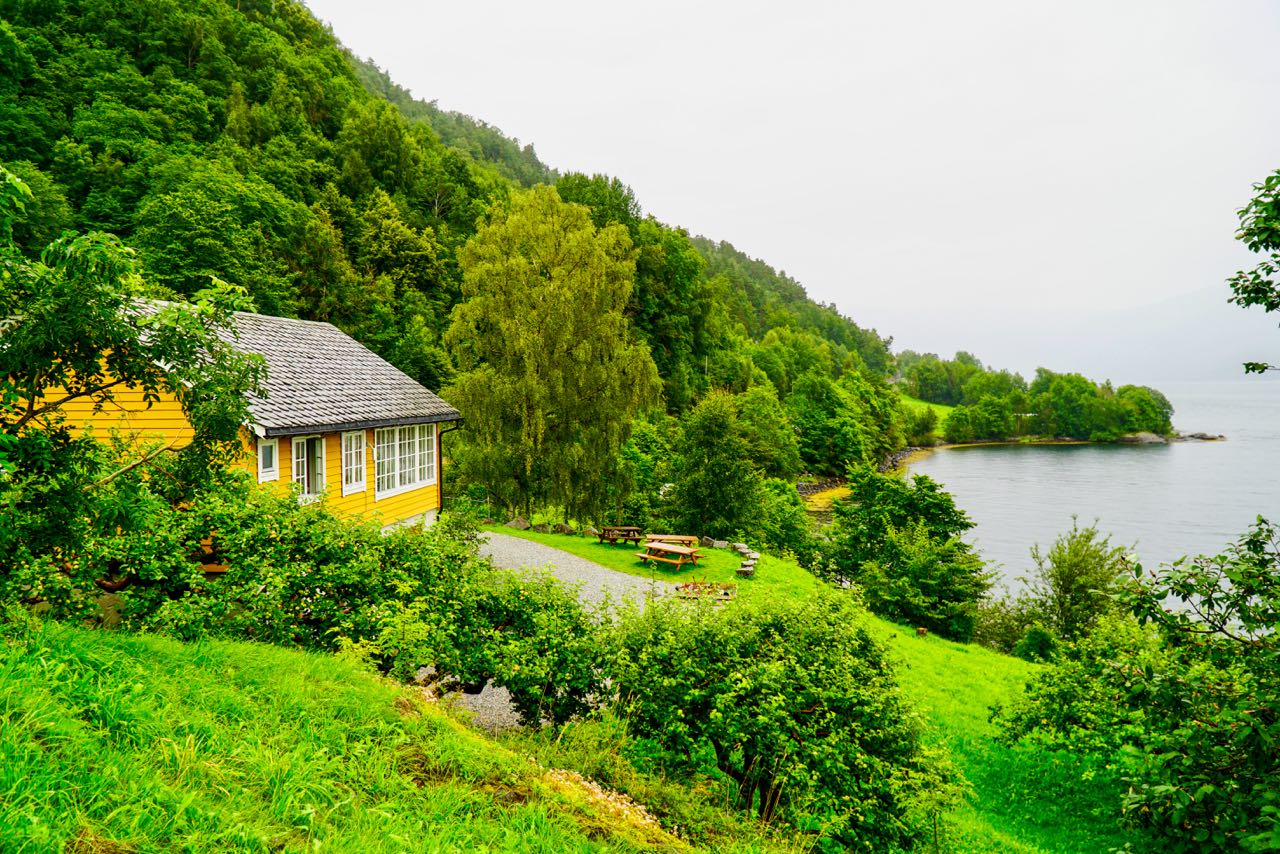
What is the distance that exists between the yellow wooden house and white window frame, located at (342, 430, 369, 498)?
26 millimetres

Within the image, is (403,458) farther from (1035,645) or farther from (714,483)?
(1035,645)

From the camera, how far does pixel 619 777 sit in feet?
21.3

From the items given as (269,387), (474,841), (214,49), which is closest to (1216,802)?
(474,841)

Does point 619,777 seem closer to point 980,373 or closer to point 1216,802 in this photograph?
point 1216,802

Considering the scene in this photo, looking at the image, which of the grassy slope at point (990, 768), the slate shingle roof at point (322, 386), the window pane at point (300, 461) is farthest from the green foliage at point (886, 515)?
the window pane at point (300, 461)

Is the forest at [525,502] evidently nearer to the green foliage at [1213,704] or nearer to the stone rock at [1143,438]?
the green foliage at [1213,704]

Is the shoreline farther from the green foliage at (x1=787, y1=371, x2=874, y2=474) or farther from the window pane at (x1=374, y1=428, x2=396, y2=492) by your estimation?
the window pane at (x1=374, y1=428, x2=396, y2=492)

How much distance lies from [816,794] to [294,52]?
259 feet

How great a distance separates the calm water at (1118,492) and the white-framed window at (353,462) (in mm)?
27892

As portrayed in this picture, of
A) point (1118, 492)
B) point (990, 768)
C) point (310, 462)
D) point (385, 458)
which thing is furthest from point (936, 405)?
point (310, 462)

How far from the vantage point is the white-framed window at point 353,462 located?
15.8 meters

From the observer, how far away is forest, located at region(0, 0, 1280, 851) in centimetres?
529

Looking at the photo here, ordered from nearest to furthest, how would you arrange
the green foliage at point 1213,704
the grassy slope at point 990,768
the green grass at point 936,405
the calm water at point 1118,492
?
the green foliage at point 1213,704 → the grassy slope at point 990,768 → the calm water at point 1118,492 → the green grass at point 936,405

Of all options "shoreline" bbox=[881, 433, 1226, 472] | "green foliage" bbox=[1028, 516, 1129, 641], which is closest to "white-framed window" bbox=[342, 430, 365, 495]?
"green foliage" bbox=[1028, 516, 1129, 641]
